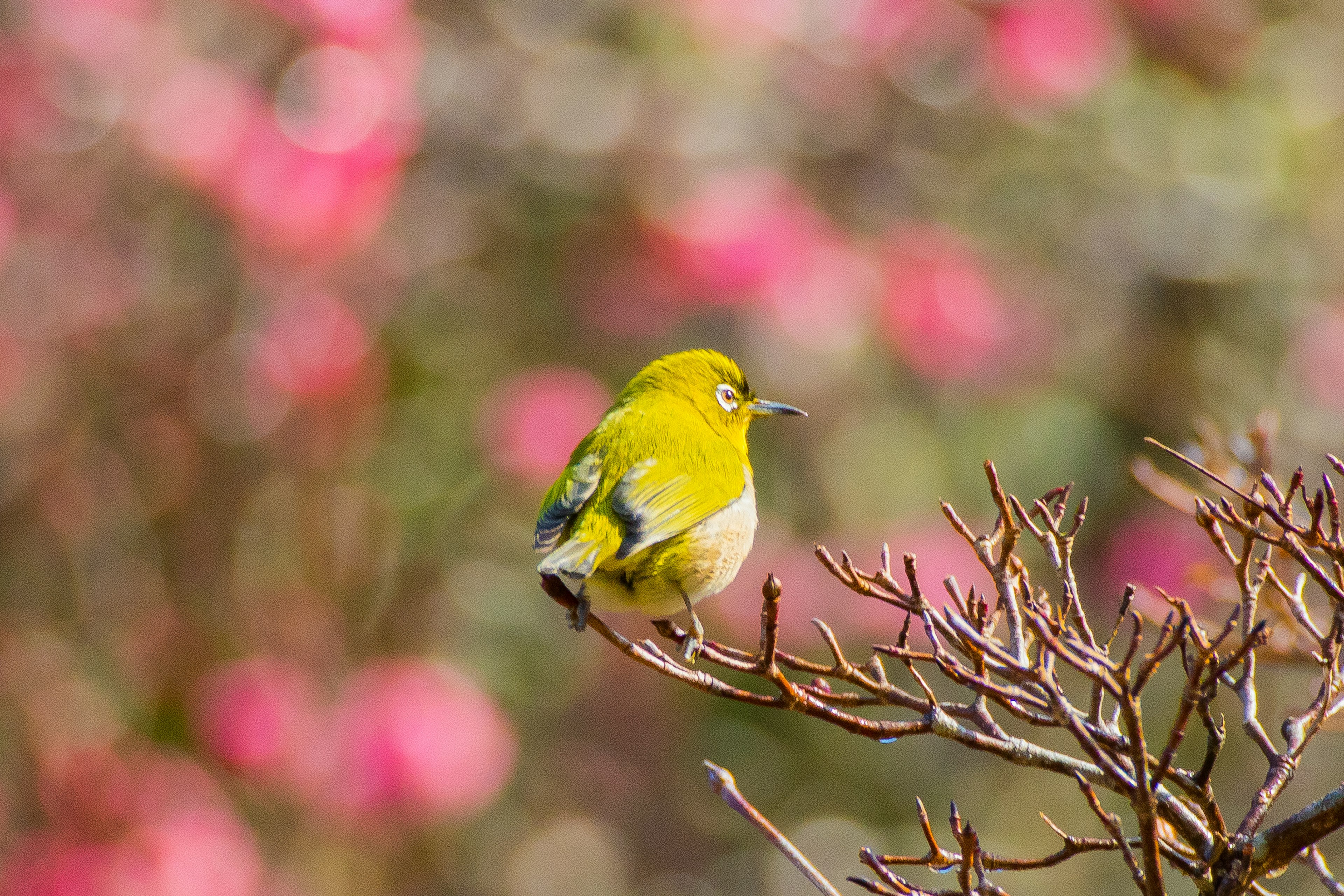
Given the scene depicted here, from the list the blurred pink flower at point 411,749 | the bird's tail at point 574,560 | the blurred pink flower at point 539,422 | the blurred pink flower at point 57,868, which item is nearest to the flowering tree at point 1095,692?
the bird's tail at point 574,560

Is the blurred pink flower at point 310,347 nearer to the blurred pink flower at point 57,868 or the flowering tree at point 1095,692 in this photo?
the blurred pink flower at point 57,868

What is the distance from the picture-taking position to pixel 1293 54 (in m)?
4.98

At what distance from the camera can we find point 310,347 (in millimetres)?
4215

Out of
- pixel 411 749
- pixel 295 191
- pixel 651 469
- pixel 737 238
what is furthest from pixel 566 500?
pixel 737 238

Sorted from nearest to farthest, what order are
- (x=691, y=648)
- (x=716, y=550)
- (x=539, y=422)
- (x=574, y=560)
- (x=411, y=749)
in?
(x=691, y=648) → (x=574, y=560) → (x=716, y=550) → (x=411, y=749) → (x=539, y=422)

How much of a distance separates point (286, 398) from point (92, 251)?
738 mm

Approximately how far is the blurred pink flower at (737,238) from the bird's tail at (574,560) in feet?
7.82

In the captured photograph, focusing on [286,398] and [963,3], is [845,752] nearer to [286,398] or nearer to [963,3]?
[286,398]

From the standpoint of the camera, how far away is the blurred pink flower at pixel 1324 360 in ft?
15.1

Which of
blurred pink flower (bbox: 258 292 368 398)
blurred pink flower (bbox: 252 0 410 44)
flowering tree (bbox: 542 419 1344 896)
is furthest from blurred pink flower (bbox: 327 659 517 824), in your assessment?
flowering tree (bbox: 542 419 1344 896)

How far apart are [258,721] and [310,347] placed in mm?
1191

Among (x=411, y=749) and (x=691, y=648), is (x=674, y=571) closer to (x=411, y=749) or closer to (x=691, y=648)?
(x=691, y=648)

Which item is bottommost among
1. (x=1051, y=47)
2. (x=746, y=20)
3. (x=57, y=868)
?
(x=57, y=868)

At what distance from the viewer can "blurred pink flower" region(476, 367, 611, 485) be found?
4273 millimetres
